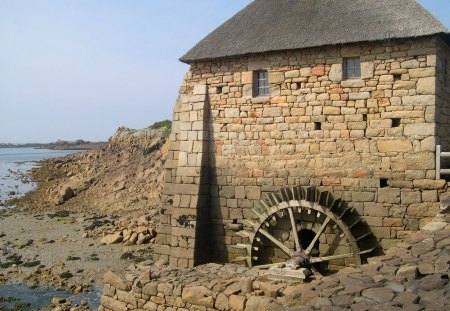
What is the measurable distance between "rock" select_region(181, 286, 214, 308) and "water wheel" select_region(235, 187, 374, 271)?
5.80ft

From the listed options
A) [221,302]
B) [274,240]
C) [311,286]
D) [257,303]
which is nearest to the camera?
[311,286]

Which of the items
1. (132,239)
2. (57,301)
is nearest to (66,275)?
(57,301)

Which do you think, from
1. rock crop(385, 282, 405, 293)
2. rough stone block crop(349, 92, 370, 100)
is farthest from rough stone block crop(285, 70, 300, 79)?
rock crop(385, 282, 405, 293)

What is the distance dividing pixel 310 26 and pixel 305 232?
461 centimetres

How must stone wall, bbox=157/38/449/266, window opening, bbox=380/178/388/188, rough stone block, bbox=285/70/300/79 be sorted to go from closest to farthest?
stone wall, bbox=157/38/449/266 → window opening, bbox=380/178/388/188 → rough stone block, bbox=285/70/300/79

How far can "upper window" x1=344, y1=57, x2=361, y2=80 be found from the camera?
913cm

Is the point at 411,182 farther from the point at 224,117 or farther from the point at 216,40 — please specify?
the point at 216,40

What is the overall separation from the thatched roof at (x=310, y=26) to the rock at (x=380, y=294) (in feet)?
17.5

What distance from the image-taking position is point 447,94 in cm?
945

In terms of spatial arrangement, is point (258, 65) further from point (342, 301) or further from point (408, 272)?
point (342, 301)

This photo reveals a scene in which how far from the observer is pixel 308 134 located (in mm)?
9477

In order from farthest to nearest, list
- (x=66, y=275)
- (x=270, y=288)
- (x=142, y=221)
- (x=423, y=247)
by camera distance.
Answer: (x=142, y=221), (x=66, y=275), (x=270, y=288), (x=423, y=247)

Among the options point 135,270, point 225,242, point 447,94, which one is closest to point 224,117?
point 225,242

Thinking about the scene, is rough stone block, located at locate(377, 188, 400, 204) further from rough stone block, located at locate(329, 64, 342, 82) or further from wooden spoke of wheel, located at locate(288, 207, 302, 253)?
rough stone block, located at locate(329, 64, 342, 82)
